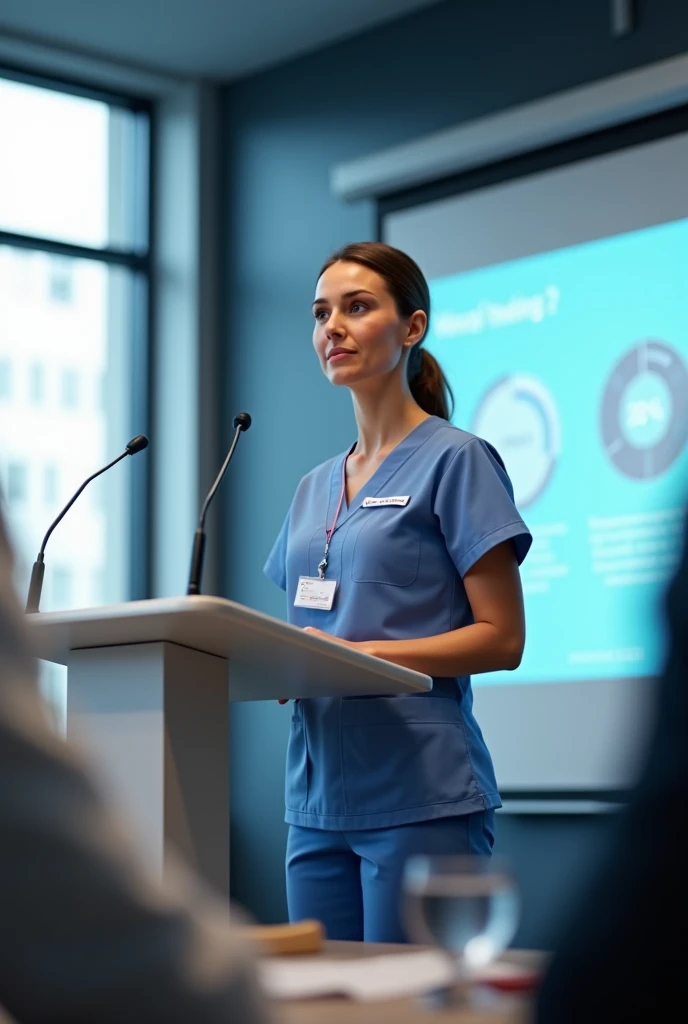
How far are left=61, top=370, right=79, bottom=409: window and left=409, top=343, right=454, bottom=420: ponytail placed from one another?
2.82 m

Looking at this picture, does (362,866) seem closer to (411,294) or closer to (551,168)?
(411,294)

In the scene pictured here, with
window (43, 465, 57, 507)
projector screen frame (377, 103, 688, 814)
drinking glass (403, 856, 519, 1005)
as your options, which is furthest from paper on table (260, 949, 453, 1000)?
window (43, 465, 57, 507)

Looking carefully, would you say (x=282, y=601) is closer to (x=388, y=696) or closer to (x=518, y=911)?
(x=388, y=696)

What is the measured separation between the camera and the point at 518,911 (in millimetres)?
849

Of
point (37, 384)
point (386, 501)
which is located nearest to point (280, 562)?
point (386, 501)

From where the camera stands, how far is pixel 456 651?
212cm

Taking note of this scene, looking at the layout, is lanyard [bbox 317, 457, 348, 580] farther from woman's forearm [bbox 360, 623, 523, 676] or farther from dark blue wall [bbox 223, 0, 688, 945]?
dark blue wall [bbox 223, 0, 688, 945]

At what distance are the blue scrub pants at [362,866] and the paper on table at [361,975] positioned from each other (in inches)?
30.0

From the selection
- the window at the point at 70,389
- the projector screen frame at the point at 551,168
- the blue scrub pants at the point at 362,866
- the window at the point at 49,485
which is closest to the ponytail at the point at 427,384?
the blue scrub pants at the point at 362,866

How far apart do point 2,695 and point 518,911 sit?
460mm

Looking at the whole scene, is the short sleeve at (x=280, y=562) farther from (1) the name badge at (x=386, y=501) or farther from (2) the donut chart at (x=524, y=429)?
(2) the donut chart at (x=524, y=429)

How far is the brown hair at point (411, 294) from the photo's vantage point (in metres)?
2.53

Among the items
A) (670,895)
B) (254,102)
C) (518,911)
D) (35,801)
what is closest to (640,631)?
(670,895)

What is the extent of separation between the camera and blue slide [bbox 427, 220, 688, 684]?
3.90 m
